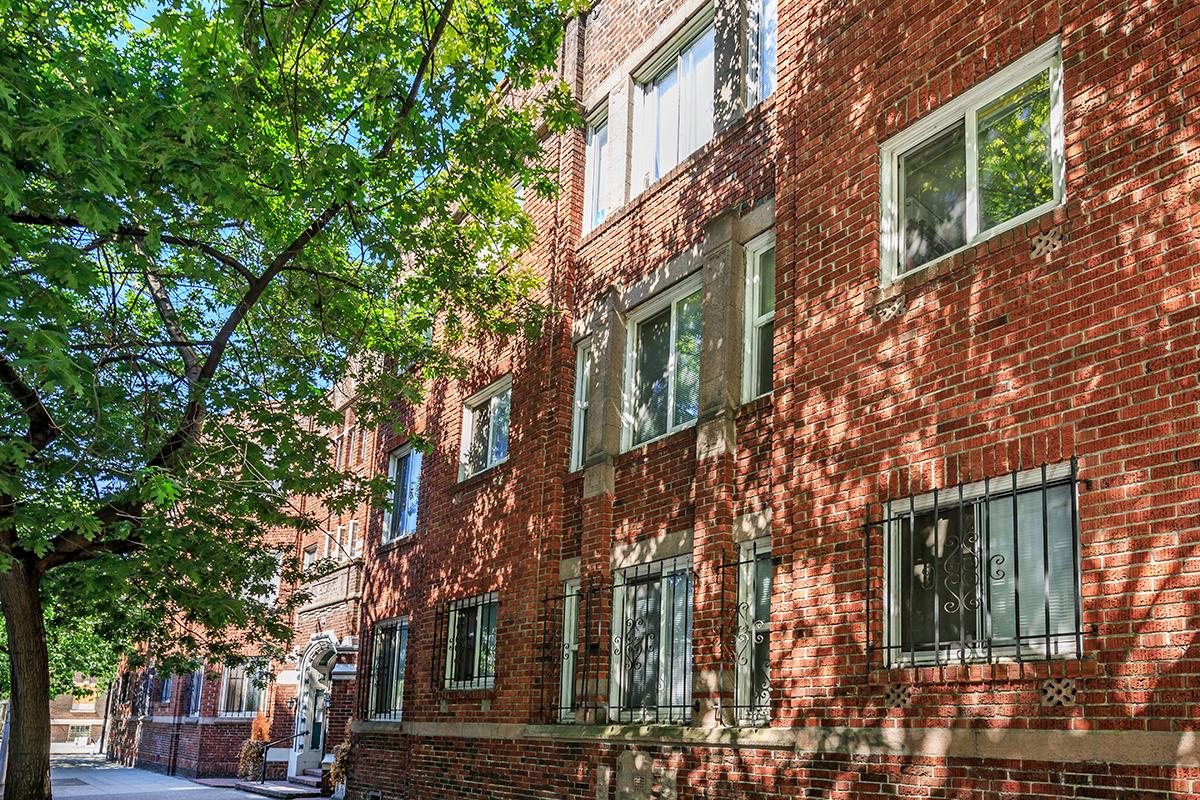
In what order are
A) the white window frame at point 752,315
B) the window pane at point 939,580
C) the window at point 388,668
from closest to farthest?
the window pane at point 939,580
the white window frame at point 752,315
the window at point 388,668

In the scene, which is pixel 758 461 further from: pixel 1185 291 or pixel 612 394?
pixel 1185 291

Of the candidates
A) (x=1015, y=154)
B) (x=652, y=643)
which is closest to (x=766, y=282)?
(x=1015, y=154)

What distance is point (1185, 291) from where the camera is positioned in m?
6.56

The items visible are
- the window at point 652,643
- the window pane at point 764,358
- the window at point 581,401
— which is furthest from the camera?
the window at point 581,401

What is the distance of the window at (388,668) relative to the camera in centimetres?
1834

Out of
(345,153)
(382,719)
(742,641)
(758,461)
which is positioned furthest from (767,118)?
(382,719)

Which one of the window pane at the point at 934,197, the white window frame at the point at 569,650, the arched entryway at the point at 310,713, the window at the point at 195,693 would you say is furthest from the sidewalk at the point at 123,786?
the window pane at the point at 934,197

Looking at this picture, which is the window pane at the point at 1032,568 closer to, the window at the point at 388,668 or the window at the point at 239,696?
the window at the point at 388,668

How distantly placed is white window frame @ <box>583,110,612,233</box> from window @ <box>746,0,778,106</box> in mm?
3204

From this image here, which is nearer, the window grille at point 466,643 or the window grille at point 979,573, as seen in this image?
the window grille at point 979,573

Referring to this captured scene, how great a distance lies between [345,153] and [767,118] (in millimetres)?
4322

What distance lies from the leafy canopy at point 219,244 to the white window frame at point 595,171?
0.95m

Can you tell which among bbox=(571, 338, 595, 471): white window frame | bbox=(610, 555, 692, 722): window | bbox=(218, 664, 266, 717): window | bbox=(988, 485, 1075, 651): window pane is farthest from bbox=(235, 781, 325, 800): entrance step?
bbox=(988, 485, 1075, 651): window pane

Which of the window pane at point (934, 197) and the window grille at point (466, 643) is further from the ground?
the window pane at point (934, 197)
